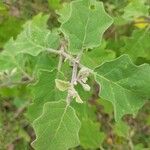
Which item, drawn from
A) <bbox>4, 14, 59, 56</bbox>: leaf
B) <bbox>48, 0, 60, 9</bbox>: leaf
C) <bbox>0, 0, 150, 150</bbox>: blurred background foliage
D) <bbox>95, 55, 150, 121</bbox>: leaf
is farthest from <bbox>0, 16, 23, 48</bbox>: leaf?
<bbox>95, 55, 150, 121</bbox>: leaf

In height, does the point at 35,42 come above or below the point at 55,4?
above

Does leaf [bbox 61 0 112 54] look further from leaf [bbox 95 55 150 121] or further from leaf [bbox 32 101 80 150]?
leaf [bbox 32 101 80 150]

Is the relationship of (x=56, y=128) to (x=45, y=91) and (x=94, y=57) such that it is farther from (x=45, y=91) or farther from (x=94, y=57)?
(x=94, y=57)

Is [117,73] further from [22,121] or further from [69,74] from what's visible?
[22,121]

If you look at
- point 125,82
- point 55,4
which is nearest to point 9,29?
point 55,4

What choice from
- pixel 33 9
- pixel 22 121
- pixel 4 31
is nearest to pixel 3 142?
pixel 22 121

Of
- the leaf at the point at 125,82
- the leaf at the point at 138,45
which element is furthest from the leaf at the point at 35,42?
the leaf at the point at 138,45

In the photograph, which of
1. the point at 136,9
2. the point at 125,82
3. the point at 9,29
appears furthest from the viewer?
the point at 9,29
